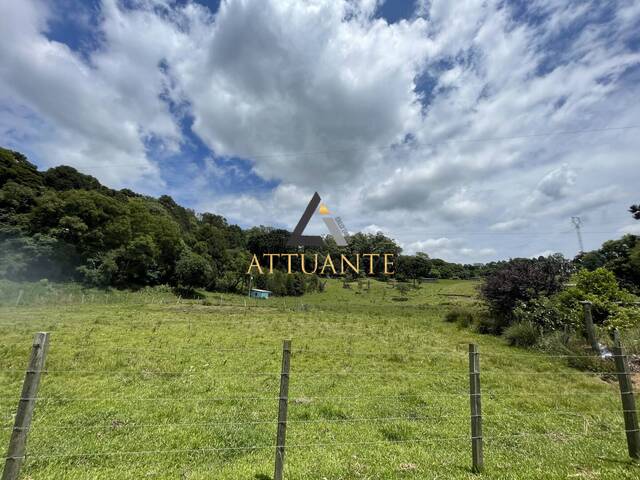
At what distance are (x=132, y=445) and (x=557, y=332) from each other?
12.0 meters

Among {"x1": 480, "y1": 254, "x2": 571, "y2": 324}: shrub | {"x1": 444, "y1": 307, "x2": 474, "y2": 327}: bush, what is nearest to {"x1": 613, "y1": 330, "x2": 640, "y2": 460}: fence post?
{"x1": 480, "y1": 254, "x2": 571, "y2": 324}: shrub

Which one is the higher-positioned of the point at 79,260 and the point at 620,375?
the point at 79,260

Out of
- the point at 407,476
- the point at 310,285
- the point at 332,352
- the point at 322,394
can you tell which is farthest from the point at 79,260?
the point at 407,476

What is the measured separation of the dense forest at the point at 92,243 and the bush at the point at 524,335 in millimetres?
39946

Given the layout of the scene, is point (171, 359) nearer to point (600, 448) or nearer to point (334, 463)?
point (334, 463)

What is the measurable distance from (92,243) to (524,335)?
140ft

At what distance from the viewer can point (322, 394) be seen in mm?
6238

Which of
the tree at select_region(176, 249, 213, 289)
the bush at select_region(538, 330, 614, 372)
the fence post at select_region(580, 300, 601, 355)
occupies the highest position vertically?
the tree at select_region(176, 249, 213, 289)

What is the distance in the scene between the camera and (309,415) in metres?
5.18

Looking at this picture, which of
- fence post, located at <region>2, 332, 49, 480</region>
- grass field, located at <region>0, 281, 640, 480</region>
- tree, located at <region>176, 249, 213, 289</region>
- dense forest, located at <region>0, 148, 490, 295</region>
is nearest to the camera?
fence post, located at <region>2, 332, 49, 480</region>

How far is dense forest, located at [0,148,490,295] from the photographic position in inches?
1248

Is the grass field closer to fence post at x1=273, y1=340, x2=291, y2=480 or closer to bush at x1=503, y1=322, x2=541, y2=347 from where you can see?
fence post at x1=273, y1=340, x2=291, y2=480

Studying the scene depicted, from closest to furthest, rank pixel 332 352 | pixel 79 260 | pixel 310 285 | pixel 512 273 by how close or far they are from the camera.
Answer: pixel 332 352
pixel 512 273
pixel 79 260
pixel 310 285

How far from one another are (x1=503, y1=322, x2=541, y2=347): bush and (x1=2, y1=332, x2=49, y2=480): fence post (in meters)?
13.1
